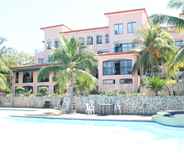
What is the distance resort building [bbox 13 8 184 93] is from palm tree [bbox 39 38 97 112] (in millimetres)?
5377

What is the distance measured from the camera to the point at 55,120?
2255cm

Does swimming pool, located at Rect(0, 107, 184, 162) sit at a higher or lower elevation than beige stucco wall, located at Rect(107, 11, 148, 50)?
lower

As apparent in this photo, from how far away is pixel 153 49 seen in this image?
29.8 metres

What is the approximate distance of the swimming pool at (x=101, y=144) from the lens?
10.2m

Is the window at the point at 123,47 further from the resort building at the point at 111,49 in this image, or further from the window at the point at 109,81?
the window at the point at 109,81

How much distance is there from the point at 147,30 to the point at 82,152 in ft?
72.0

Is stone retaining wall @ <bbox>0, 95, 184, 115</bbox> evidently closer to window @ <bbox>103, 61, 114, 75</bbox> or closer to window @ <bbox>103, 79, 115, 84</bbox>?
window @ <bbox>103, 79, 115, 84</bbox>

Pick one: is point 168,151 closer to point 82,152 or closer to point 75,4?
point 82,152

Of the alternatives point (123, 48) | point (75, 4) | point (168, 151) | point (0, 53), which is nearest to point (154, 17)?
point (75, 4)

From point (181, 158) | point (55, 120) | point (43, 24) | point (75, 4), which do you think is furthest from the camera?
point (43, 24)

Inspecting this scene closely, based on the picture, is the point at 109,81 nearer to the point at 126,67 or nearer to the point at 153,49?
the point at 126,67

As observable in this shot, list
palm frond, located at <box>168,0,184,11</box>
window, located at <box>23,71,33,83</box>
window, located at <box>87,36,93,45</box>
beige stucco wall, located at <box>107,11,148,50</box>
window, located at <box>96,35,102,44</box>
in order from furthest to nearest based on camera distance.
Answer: window, located at <box>87,36,93,45</box> < window, located at <box>96,35,102,44</box> < window, located at <box>23,71,33,83</box> < beige stucco wall, located at <box>107,11,148,50</box> < palm frond, located at <box>168,0,184,11</box>

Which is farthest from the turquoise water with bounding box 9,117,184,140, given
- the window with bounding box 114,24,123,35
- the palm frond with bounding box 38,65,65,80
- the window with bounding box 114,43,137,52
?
the window with bounding box 114,24,123,35

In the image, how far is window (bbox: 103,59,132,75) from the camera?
3378cm
